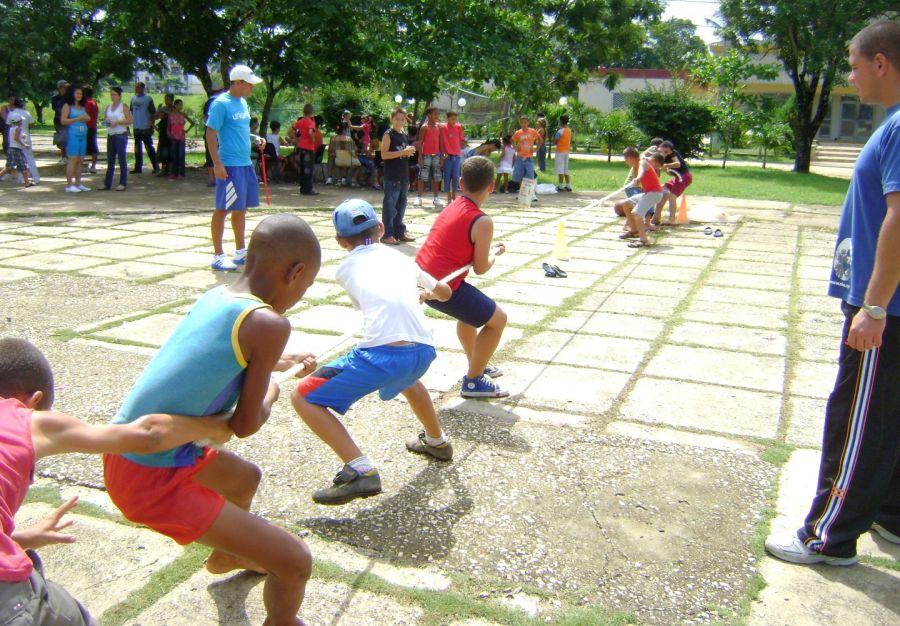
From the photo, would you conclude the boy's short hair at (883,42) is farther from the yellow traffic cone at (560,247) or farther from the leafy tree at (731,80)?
the leafy tree at (731,80)

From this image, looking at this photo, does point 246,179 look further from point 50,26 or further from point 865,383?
point 50,26

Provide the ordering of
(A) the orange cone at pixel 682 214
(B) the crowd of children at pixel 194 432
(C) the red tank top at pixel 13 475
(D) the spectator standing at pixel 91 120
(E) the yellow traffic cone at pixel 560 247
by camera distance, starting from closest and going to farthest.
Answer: (C) the red tank top at pixel 13 475, (B) the crowd of children at pixel 194 432, (E) the yellow traffic cone at pixel 560 247, (A) the orange cone at pixel 682 214, (D) the spectator standing at pixel 91 120

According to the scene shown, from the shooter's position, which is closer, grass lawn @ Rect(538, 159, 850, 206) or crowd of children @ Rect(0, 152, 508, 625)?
crowd of children @ Rect(0, 152, 508, 625)

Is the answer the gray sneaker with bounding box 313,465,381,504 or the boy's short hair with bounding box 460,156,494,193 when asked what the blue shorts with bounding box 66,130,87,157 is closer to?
the boy's short hair with bounding box 460,156,494,193

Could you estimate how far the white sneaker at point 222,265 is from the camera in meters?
7.55

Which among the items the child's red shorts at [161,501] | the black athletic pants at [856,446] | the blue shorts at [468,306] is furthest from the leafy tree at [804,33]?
the child's red shorts at [161,501]

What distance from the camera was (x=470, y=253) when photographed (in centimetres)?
437

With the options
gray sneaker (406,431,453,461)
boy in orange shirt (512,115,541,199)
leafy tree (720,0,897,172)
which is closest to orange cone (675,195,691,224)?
boy in orange shirt (512,115,541,199)

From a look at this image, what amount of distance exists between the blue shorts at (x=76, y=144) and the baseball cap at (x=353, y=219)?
34.9 feet

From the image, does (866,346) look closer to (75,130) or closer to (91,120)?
(75,130)

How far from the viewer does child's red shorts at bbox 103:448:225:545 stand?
228 centimetres

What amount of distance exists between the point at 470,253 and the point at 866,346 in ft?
6.83

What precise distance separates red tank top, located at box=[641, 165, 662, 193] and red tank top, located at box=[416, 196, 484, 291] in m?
6.58

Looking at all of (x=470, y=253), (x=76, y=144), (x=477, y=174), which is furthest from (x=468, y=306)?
(x=76, y=144)
